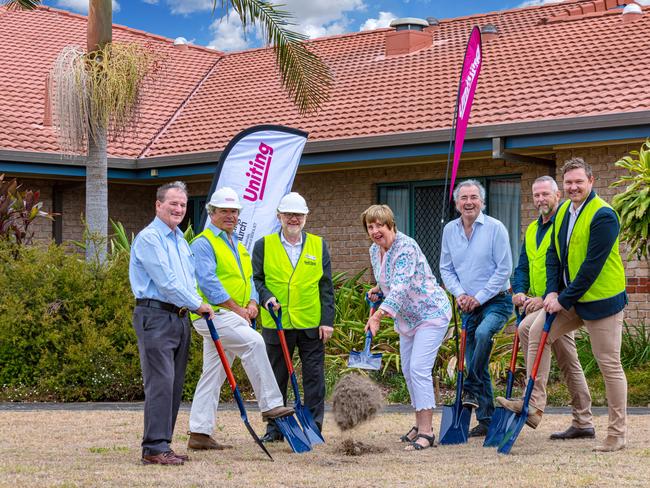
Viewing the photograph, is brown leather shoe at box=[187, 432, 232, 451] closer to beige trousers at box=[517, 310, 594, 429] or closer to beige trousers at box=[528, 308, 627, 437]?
beige trousers at box=[517, 310, 594, 429]

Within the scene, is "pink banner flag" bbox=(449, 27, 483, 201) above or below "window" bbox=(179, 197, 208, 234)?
above

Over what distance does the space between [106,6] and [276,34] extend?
2.32 meters

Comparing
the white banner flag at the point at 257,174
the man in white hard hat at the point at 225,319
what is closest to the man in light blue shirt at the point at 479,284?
the man in white hard hat at the point at 225,319

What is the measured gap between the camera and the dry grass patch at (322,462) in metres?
6.76

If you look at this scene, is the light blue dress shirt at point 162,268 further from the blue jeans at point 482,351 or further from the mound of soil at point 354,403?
the blue jeans at point 482,351

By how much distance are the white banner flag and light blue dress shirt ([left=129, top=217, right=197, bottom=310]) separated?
3.73 m

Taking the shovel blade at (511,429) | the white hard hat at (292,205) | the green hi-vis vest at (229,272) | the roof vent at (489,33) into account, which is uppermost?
the roof vent at (489,33)

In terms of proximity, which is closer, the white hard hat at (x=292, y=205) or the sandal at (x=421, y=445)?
the sandal at (x=421, y=445)

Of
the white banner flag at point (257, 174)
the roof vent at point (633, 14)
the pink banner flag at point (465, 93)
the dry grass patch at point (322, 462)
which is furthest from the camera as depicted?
the roof vent at point (633, 14)

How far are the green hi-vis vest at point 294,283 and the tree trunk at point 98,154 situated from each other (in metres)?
5.97

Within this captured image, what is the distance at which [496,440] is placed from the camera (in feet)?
27.5

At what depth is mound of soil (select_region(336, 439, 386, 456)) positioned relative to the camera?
801cm

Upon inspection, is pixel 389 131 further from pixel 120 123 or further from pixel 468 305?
pixel 468 305

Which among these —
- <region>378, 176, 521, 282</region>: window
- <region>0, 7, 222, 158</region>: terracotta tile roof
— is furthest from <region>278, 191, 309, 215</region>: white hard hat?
<region>0, 7, 222, 158</region>: terracotta tile roof
